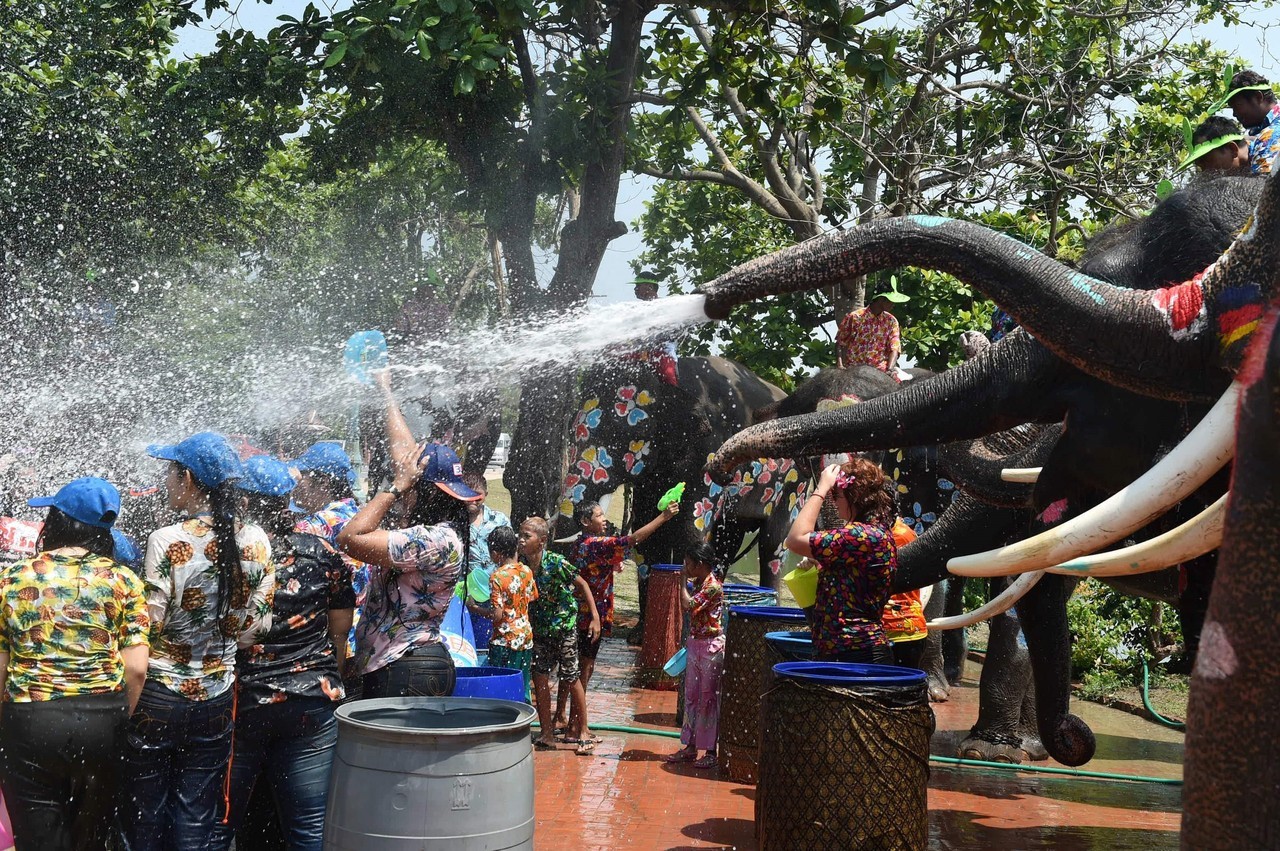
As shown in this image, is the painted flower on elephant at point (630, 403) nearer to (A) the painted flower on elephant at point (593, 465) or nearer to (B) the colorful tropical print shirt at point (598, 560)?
(A) the painted flower on elephant at point (593, 465)

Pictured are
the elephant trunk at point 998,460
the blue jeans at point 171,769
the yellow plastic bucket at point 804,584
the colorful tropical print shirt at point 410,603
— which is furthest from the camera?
the yellow plastic bucket at point 804,584

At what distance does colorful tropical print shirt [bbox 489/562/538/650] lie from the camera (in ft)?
23.8

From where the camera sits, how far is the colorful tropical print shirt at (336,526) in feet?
16.9

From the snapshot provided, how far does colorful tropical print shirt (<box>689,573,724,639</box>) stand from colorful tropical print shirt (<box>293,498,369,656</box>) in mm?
2448

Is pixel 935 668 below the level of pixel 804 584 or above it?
below

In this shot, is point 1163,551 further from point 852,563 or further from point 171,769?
point 171,769

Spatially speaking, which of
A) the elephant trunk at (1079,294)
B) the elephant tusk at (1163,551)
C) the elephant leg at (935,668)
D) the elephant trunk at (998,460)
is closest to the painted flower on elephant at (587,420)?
the elephant leg at (935,668)

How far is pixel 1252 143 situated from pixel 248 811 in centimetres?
438

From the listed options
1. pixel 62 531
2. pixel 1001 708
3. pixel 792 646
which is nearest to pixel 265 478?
pixel 62 531

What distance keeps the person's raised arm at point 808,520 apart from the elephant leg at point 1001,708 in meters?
2.45

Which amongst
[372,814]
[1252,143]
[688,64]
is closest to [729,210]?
[688,64]

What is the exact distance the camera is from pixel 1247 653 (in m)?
1.55

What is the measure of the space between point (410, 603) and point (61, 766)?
1256 mm

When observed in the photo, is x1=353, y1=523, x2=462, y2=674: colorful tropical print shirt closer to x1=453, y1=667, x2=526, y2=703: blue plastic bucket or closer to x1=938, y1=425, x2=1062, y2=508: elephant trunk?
x1=453, y1=667, x2=526, y2=703: blue plastic bucket
